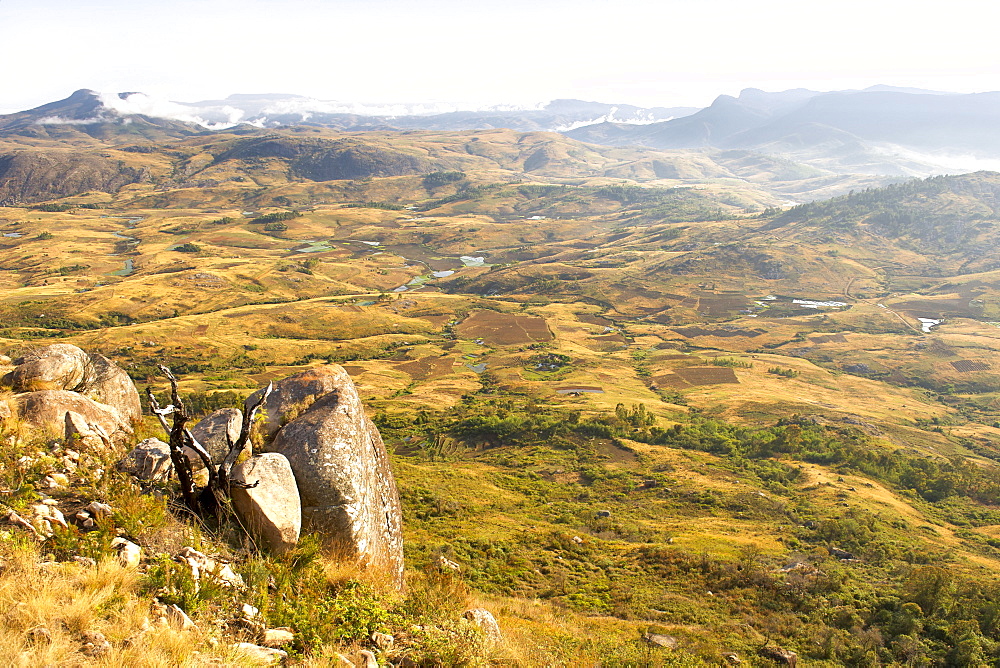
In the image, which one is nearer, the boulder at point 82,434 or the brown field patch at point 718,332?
the boulder at point 82,434

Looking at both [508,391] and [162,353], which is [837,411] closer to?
[508,391]

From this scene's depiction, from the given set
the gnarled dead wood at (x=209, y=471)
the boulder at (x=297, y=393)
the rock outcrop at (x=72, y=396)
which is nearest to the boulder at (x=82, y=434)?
the rock outcrop at (x=72, y=396)

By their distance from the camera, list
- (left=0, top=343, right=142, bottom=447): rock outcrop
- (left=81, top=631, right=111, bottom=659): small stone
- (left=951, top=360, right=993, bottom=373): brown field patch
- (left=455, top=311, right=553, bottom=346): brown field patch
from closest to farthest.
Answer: (left=81, top=631, right=111, bottom=659): small stone, (left=0, top=343, right=142, bottom=447): rock outcrop, (left=951, top=360, right=993, bottom=373): brown field patch, (left=455, top=311, right=553, bottom=346): brown field patch

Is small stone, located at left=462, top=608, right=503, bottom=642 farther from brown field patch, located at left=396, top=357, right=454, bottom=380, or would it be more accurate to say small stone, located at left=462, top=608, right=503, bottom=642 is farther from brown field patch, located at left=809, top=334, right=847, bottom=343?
brown field patch, located at left=809, top=334, right=847, bottom=343

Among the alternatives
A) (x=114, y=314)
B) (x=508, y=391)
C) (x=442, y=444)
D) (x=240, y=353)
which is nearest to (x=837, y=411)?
(x=508, y=391)

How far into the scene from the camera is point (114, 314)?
6481 inches

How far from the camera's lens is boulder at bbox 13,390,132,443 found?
1523 cm

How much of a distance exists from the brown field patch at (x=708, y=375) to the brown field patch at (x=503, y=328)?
46320 millimetres

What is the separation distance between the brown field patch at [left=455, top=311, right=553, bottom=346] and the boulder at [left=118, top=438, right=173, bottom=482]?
492ft

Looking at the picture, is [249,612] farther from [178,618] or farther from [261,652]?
[178,618]

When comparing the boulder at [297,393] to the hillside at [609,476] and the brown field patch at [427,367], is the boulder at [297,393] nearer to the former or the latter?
the hillside at [609,476]

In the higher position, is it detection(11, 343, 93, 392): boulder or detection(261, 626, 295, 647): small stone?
detection(11, 343, 93, 392): boulder

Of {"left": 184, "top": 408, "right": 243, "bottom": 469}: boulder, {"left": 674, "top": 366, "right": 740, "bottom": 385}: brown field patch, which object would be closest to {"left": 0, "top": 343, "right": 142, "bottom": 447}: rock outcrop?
{"left": 184, "top": 408, "right": 243, "bottom": 469}: boulder

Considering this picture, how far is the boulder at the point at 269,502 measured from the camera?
12.1 meters
